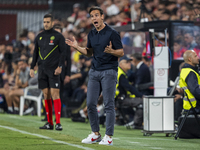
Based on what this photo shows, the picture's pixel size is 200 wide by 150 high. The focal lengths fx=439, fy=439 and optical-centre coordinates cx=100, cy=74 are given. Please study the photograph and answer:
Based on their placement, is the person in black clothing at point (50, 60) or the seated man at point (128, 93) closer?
the person in black clothing at point (50, 60)

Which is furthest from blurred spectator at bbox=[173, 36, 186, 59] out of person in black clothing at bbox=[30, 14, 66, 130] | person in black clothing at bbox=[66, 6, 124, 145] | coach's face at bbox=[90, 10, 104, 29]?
coach's face at bbox=[90, 10, 104, 29]

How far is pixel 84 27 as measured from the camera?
2080 cm

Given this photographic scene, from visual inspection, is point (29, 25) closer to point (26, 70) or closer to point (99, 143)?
point (26, 70)

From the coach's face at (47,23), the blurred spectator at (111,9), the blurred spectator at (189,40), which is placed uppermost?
the blurred spectator at (111,9)

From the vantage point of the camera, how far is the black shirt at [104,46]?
651 centimetres

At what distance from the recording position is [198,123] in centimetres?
820

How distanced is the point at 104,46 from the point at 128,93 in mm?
4880

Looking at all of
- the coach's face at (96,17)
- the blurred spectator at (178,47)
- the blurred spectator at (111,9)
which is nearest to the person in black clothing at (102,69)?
the coach's face at (96,17)

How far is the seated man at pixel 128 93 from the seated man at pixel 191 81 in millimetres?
2441

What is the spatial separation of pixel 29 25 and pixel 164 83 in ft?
58.1

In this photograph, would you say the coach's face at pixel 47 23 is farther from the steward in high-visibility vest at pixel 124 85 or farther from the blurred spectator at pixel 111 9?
the blurred spectator at pixel 111 9

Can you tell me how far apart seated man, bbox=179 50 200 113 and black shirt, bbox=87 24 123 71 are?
2.03 metres

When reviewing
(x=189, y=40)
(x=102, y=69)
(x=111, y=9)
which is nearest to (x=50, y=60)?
(x=102, y=69)

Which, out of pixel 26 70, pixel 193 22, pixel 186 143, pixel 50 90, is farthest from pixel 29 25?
pixel 186 143
